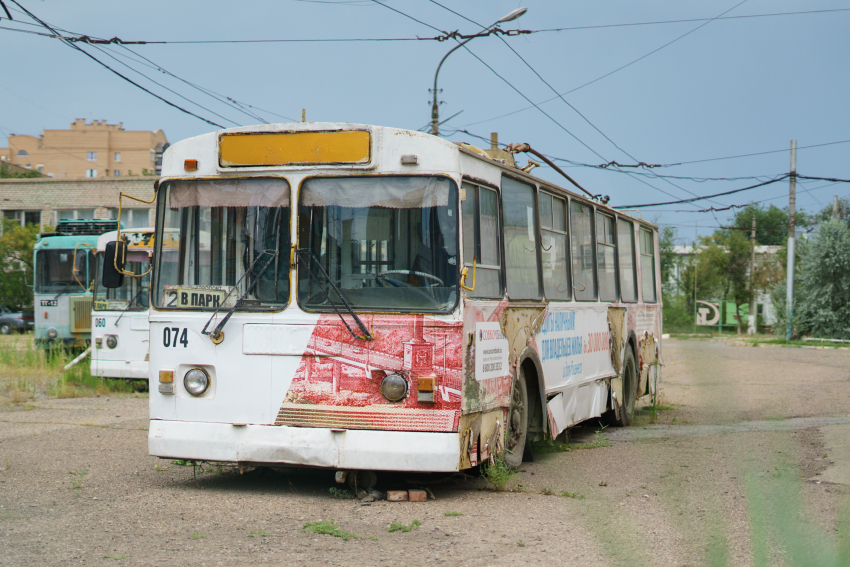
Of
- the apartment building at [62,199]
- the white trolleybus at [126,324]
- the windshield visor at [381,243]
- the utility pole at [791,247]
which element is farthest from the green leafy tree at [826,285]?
the windshield visor at [381,243]

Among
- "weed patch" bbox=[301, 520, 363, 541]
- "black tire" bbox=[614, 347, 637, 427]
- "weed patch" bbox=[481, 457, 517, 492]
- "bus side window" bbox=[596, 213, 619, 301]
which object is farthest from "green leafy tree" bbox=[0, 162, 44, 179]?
"weed patch" bbox=[301, 520, 363, 541]

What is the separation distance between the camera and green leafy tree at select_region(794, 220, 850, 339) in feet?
133

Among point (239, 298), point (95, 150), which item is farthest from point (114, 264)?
point (95, 150)

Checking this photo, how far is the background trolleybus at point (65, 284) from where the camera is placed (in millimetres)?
19938

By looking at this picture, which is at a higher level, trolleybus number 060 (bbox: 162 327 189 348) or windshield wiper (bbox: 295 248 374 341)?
windshield wiper (bbox: 295 248 374 341)

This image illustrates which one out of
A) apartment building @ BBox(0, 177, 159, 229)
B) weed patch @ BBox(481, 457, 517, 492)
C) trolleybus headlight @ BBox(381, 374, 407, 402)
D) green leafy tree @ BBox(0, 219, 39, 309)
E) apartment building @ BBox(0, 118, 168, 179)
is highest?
apartment building @ BBox(0, 118, 168, 179)

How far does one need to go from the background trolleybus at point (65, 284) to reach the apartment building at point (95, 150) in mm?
73013

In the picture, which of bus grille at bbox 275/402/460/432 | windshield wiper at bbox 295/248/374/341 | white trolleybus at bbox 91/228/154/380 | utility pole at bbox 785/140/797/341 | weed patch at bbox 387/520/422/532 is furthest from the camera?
utility pole at bbox 785/140/797/341

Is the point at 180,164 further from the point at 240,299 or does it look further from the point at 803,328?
the point at 803,328

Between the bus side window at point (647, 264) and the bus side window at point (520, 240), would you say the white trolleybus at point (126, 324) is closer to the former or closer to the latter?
the bus side window at point (647, 264)

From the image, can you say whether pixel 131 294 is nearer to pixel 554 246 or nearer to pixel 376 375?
pixel 554 246

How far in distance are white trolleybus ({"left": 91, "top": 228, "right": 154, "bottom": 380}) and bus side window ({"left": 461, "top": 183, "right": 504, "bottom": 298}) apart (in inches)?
364

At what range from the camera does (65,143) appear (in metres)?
94.9

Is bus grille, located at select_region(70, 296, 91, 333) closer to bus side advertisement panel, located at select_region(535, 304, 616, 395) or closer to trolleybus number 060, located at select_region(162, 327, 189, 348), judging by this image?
bus side advertisement panel, located at select_region(535, 304, 616, 395)
